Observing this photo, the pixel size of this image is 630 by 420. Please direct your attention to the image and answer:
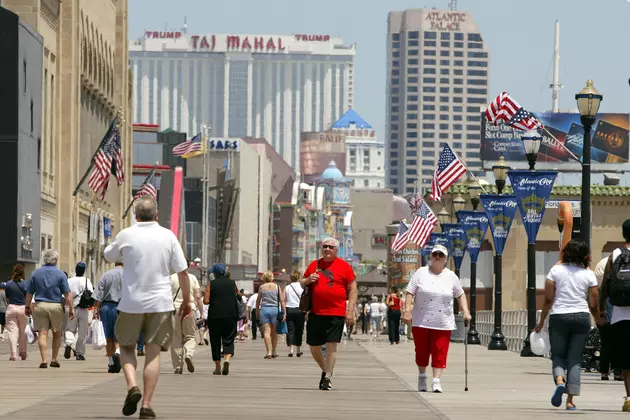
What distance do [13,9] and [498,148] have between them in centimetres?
3436

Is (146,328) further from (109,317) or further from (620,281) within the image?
(109,317)

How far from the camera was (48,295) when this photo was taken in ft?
84.9

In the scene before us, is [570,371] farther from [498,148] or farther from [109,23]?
[498,148]

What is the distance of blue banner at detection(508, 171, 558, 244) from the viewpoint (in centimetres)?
3472

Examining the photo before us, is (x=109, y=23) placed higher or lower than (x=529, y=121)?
higher

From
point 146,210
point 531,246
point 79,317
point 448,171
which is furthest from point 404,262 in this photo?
point 146,210

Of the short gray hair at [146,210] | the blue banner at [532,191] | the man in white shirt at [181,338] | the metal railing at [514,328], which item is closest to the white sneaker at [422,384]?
the man in white shirt at [181,338]

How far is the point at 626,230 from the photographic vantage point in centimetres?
1677

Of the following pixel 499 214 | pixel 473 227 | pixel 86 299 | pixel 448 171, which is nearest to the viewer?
pixel 86 299

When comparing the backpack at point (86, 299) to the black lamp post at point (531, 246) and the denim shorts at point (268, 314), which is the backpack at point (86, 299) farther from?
the black lamp post at point (531, 246)

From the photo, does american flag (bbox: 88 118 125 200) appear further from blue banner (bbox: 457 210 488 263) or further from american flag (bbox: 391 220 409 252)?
american flag (bbox: 391 220 409 252)

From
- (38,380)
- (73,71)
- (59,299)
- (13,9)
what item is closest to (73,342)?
(59,299)

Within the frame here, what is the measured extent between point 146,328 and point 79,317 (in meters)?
14.4

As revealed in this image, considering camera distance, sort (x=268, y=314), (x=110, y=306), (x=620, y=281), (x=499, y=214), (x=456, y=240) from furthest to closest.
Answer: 1. (x=456, y=240)
2. (x=499, y=214)
3. (x=268, y=314)
4. (x=110, y=306)
5. (x=620, y=281)
